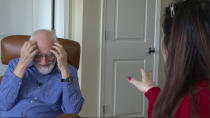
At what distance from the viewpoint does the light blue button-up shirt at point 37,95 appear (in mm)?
1526

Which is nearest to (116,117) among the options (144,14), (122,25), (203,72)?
(122,25)

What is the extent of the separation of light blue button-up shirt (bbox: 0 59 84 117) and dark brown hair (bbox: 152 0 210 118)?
2.56 ft

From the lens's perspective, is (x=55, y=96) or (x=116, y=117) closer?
(x=55, y=96)

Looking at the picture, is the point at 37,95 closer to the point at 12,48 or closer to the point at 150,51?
the point at 12,48

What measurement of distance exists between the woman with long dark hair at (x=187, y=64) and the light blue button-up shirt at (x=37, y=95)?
0.77 meters

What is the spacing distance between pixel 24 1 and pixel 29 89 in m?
1.38

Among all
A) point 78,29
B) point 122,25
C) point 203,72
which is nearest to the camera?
point 203,72

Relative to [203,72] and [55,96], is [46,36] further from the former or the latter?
[203,72]

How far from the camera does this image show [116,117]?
302 cm

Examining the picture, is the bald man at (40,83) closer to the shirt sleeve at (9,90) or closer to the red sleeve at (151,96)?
the shirt sleeve at (9,90)

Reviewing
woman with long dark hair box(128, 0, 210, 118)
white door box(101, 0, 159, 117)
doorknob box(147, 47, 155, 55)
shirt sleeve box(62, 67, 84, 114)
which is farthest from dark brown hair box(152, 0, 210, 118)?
doorknob box(147, 47, 155, 55)

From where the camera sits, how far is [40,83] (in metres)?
1.63

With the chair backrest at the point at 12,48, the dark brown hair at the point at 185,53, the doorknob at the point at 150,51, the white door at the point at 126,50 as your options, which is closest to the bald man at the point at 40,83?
the chair backrest at the point at 12,48

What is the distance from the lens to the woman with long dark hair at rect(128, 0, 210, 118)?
86 cm
